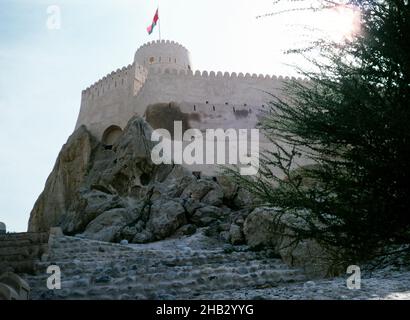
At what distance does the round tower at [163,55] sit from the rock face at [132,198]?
6.35 m

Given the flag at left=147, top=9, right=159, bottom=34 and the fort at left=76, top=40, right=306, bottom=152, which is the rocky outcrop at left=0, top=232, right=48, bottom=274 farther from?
the flag at left=147, top=9, right=159, bottom=34

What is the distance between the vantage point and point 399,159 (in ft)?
14.6

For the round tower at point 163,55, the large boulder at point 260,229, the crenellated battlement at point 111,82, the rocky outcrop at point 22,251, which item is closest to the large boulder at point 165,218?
the large boulder at point 260,229

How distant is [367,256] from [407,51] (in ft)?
6.74

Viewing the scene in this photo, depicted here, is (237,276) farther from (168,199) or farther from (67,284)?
(168,199)

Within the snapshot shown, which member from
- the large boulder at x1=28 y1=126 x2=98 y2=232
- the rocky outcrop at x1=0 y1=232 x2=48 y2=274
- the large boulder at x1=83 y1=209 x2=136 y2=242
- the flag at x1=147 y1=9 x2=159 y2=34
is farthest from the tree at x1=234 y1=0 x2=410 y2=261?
the flag at x1=147 y1=9 x2=159 y2=34

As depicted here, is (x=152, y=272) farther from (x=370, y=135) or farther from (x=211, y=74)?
(x=211, y=74)

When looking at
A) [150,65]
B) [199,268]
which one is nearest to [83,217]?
[199,268]

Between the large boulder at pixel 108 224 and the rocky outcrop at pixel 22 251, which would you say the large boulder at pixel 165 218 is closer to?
the large boulder at pixel 108 224

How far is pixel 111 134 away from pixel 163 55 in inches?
231

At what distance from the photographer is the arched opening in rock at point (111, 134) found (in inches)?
864

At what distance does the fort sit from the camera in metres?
20.5

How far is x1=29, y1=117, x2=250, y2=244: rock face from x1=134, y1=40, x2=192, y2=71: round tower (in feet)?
20.8

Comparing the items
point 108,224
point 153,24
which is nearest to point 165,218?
point 108,224
